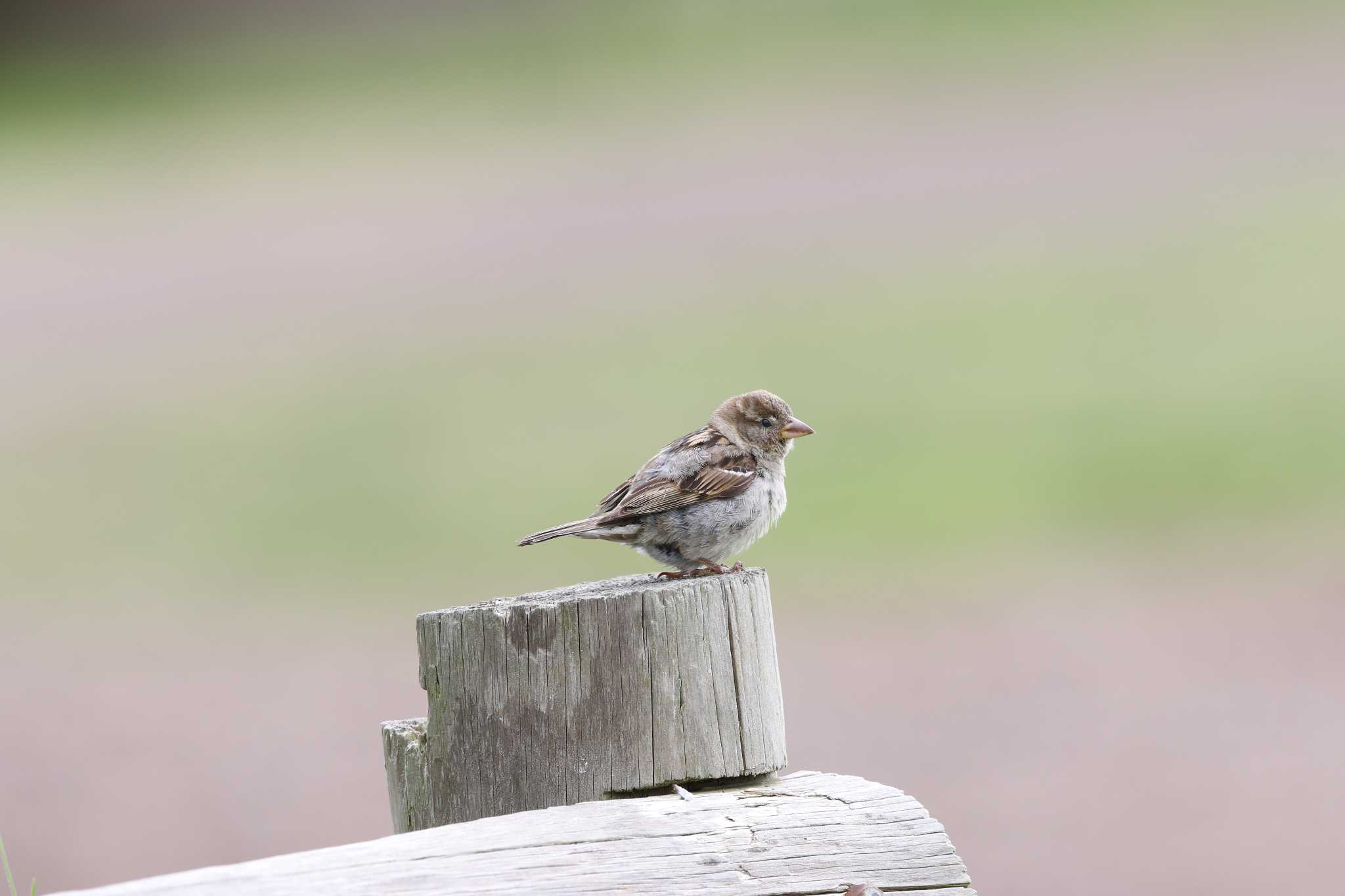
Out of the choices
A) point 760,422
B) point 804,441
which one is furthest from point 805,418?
point 760,422

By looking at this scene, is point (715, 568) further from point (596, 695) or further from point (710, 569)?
point (596, 695)

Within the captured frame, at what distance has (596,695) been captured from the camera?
2865 millimetres

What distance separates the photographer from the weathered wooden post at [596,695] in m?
2.87

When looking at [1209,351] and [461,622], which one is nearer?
[461,622]

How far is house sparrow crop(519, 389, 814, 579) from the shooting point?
408cm

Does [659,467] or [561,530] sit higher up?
[659,467]

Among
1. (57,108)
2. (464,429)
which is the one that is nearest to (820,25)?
(57,108)

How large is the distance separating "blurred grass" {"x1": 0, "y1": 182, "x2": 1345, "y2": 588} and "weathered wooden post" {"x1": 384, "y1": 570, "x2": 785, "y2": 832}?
13.0m

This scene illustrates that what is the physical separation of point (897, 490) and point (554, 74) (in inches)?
730

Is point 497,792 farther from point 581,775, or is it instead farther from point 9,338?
point 9,338

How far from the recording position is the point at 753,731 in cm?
299

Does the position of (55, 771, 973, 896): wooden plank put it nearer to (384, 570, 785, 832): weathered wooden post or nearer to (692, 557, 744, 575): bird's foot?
(384, 570, 785, 832): weathered wooden post

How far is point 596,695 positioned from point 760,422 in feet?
6.43

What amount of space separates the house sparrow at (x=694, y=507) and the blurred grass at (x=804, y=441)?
38.5ft
